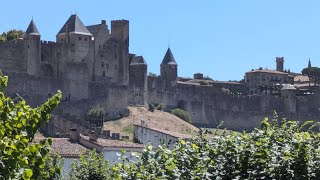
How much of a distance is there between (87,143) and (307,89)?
73.1 m

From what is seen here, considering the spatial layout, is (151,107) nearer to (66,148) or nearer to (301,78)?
(66,148)

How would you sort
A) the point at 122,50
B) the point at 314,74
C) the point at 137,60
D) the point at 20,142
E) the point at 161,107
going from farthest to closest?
1. the point at 314,74
2. the point at 137,60
3. the point at 161,107
4. the point at 122,50
5. the point at 20,142

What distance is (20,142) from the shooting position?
1277 centimetres

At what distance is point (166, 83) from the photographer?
95750 millimetres

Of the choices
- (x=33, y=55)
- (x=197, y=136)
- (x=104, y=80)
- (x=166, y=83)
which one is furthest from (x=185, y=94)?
(x=197, y=136)

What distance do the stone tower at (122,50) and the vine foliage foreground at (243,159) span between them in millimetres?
65848

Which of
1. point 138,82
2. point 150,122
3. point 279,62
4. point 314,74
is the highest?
point 279,62

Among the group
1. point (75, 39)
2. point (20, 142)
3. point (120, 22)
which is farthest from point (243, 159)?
point (120, 22)

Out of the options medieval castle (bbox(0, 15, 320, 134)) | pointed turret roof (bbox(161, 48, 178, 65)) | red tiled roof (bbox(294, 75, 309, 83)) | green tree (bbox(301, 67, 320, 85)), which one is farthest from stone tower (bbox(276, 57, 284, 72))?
pointed turret roof (bbox(161, 48, 178, 65))

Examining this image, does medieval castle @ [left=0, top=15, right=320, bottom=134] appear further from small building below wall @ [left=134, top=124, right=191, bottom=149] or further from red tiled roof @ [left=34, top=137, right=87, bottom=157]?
red tiled roof @ [left=34, top=137, right=87, bottom=157]

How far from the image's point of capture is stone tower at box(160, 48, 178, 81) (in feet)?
322

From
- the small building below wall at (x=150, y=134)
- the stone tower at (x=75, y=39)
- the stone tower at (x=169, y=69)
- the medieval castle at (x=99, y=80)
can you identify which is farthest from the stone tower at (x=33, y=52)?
the stone tower at (x=169, y=69)

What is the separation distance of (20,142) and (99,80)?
69.2 metres

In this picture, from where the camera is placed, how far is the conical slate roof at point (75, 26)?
262 feet
